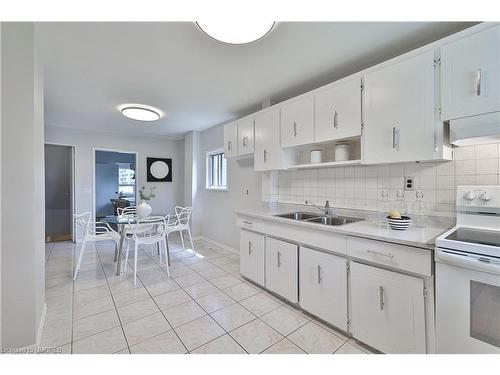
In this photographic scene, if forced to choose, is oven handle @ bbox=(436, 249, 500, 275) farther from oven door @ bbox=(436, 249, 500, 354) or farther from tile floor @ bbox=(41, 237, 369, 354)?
tile floor @ bbox=(41, 237, 369, 354)

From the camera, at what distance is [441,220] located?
1620 millimetres

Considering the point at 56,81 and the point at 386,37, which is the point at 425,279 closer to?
the point at 386,37

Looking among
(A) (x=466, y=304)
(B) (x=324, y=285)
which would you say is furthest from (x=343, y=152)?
(A) (x=466, y=304)

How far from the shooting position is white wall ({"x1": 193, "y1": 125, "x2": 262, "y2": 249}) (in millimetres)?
3432

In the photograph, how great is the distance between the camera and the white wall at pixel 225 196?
11.3 ft

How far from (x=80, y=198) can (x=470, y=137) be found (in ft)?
19.2

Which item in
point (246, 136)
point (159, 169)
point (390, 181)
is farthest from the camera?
point (159, 169)

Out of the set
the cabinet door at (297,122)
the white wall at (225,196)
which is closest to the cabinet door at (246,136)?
the white wall at (225,196)

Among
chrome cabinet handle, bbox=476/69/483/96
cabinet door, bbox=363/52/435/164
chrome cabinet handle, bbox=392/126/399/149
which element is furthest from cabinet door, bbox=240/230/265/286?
chrome cabinet handle, bbox=476/69/483/96

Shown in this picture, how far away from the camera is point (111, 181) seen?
6363 millimetres

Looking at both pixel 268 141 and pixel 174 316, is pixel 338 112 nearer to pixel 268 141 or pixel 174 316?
pixel 268 141

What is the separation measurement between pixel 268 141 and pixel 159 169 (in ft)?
12.4

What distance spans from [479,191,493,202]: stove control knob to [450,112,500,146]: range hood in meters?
0.34

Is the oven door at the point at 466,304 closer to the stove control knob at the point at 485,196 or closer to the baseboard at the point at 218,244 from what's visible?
the stove control knob at the point at 485,196
